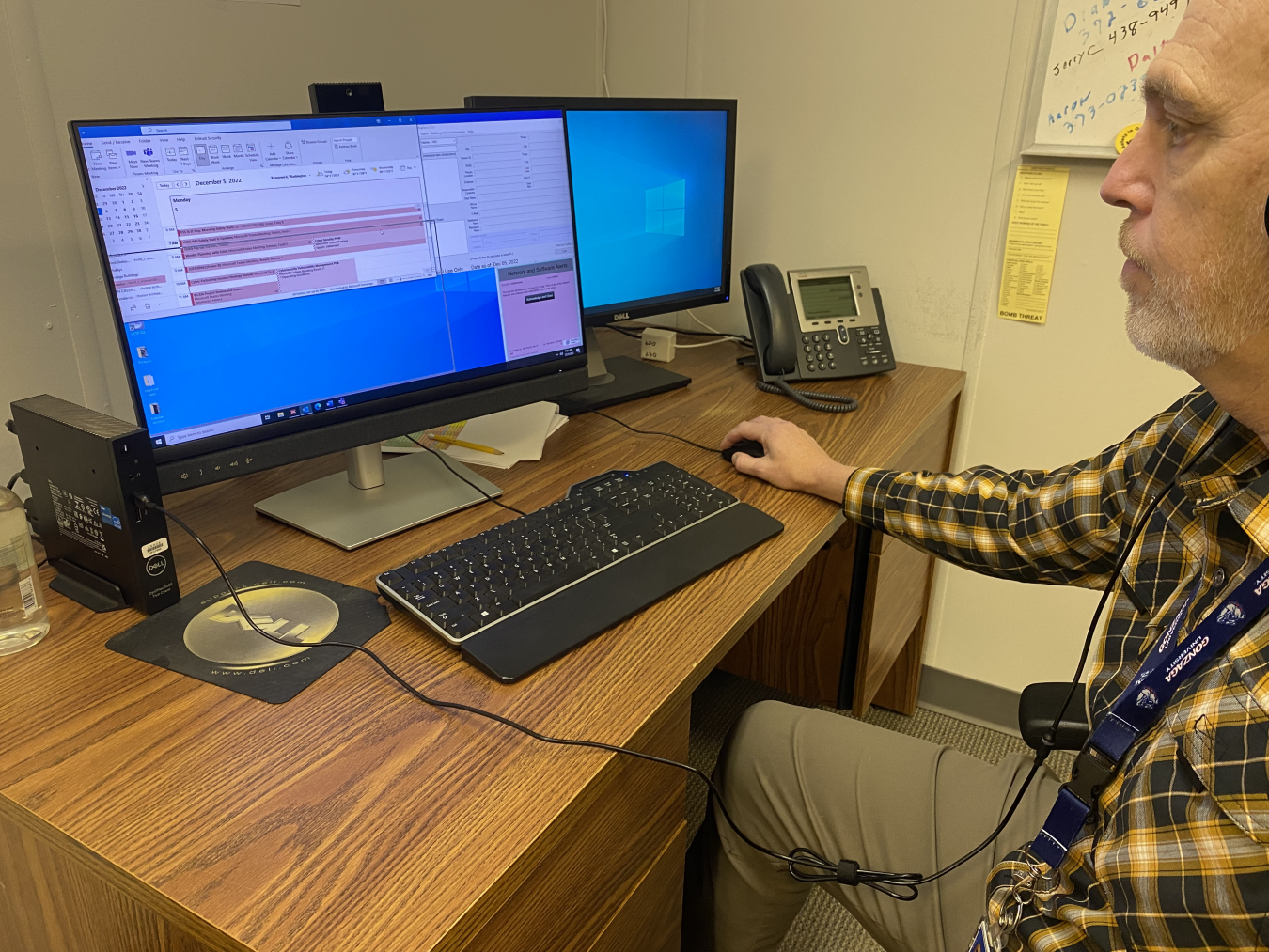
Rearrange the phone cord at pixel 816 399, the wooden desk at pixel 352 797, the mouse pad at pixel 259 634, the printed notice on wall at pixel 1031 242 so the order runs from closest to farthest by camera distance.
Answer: the wooden desk at pixel 352 797, the mouse pad at pixel 259 634, the phone cord at pixel 816 399, the printed notice on wall at pixel 1031 242

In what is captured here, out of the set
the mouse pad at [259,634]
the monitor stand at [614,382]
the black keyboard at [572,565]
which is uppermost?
the monitor stand at [614,382]

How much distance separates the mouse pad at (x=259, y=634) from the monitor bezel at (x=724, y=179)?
2.22 ft

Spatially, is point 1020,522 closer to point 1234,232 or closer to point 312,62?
point 1234,232

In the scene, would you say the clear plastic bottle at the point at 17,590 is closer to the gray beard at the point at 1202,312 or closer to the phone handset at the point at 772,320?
the gray beard at the point at 1202,312

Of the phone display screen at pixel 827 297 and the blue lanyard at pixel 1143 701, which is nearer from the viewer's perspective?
the blue lanyard at pixel 1143 701

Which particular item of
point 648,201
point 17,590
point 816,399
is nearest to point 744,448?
point 816,399

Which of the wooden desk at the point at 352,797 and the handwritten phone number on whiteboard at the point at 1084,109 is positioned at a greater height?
the handwritten phone number on whiteboard at the point at 1084,109

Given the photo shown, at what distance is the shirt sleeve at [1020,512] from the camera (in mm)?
1060

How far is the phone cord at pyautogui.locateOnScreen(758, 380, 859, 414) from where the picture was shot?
158cm

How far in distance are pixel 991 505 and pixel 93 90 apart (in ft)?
4.23

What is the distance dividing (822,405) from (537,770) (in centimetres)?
103

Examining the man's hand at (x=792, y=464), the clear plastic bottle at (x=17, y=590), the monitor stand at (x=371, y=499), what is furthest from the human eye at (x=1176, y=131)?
the clear plastic bottle at (x=17, y=590)

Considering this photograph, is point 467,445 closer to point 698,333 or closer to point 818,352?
point 818,352

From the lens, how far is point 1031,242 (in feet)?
5.64
